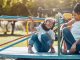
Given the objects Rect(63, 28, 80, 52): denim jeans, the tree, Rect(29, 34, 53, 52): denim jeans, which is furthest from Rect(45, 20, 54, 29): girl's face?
the tree

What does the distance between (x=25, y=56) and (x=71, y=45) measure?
0.84 meters

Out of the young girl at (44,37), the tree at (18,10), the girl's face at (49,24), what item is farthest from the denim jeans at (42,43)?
the tree at (18,10)

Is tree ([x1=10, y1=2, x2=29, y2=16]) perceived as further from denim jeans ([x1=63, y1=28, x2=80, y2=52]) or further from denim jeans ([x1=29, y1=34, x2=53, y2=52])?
denim jeans ([x1=63, y1=28, x2=80, y2=52])

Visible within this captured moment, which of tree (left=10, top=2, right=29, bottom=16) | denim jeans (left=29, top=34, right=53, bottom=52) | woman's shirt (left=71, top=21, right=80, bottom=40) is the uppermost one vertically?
woman's shirt (left=71, top=21, right=80, bottom=40)

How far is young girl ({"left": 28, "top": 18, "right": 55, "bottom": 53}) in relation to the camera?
568 centimetres

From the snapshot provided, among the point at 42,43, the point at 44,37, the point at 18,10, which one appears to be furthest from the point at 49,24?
the point at 18,10

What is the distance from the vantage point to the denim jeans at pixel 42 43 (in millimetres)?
5684

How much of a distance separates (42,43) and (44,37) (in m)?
0.14

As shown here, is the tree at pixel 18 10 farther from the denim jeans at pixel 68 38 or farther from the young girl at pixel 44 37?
the denim jeans at pixel 68 38

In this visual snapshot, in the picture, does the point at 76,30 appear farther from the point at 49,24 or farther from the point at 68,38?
the point at 49,24

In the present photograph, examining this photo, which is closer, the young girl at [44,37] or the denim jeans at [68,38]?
the denim jeans at [68,38]

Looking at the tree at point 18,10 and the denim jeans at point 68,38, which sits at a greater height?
the denim jeans at point 68,38

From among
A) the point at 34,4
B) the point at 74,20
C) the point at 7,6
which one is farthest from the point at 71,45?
the point at 34,4

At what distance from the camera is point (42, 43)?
5.77 m
